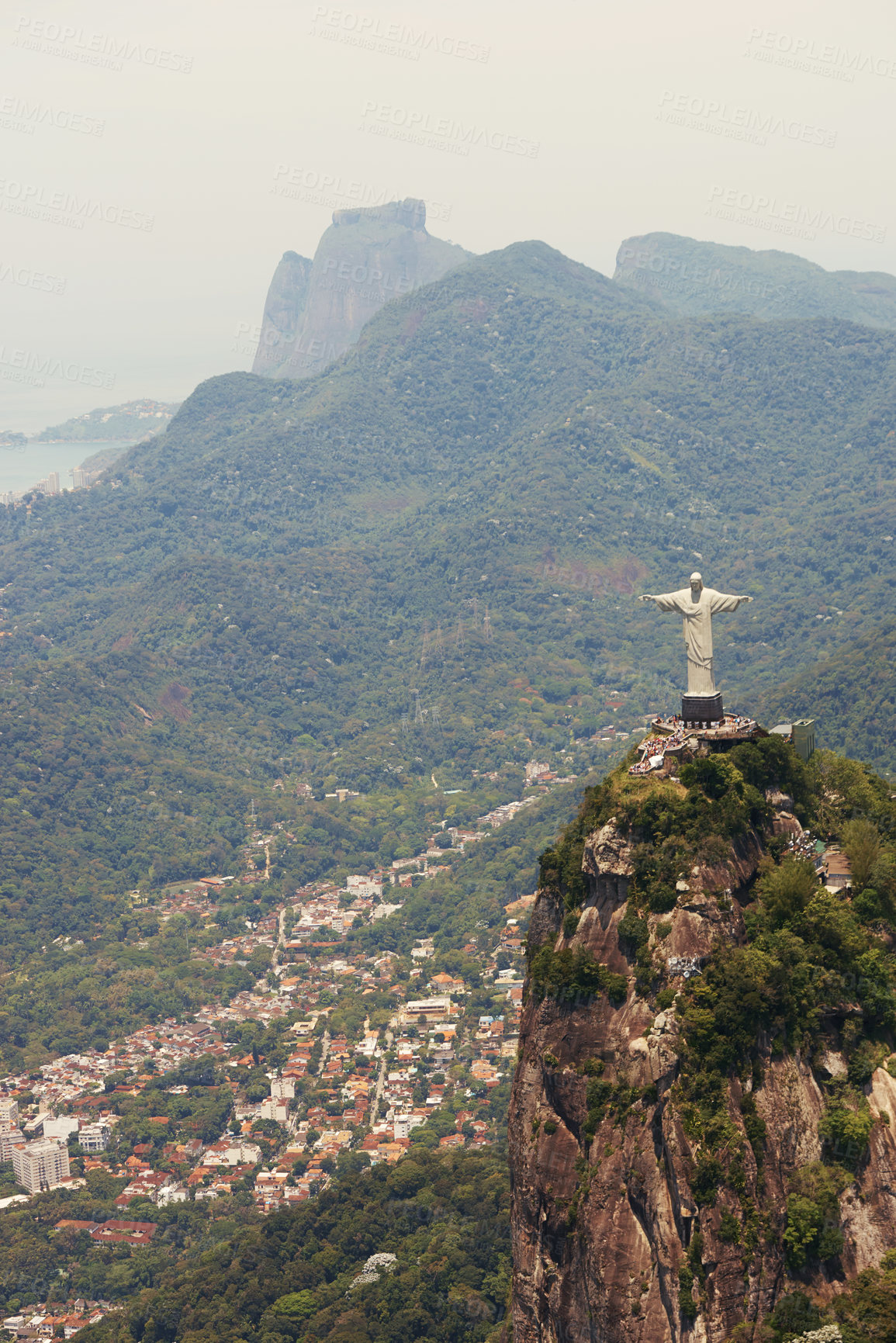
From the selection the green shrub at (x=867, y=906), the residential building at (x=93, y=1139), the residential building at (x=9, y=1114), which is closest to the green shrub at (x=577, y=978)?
the green shrub at (x=867, y=906)

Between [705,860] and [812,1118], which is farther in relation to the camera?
[705,860]

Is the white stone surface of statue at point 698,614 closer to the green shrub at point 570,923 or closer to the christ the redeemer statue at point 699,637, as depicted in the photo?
the christ the redeemer statue at point 699,637

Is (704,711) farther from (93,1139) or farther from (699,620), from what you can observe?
(93,1139)

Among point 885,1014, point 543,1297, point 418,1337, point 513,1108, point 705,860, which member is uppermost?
point 705,860

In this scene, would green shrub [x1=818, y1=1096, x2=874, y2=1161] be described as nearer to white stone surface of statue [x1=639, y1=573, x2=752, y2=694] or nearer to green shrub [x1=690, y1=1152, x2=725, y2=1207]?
green shrub [x1=690, y1=1152, x2=725, y2=1207]

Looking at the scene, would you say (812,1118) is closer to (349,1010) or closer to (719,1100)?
(719,1100)

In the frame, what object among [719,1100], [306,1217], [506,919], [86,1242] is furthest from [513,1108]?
[506,919]

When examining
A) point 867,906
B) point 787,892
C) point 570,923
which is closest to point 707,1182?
point 787,892
